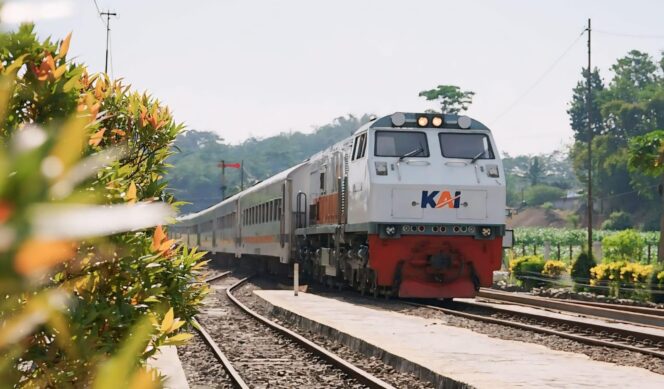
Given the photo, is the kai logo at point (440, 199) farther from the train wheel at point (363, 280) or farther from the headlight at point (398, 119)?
the train wheel at point (363, 280)

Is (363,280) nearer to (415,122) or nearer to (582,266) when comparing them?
(415,122)

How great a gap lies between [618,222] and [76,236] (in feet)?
431

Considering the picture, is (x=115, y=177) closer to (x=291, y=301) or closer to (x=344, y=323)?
(x=344, y=323)

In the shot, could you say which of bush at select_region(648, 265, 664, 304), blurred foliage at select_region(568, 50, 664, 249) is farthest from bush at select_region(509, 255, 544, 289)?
blurred foliage at select_region(568, 50, 664, 249)

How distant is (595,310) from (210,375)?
1014 cm

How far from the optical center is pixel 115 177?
Answer: 157 inches

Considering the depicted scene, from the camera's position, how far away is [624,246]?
3997 cm

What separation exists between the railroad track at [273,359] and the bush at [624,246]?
24.9 m

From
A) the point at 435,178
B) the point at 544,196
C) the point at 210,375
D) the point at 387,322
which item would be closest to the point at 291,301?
the point at 435,178

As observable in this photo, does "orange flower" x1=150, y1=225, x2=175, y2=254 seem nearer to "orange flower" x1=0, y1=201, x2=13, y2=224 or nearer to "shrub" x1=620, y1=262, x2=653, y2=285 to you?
"orange flower" x1=0, y1=201, x2=13, y2=224

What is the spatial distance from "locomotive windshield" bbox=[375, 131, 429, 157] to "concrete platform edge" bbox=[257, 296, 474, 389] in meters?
4.18

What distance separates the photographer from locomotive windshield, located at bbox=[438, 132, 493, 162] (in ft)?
69.3

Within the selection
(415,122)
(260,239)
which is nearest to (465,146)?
(415,122)

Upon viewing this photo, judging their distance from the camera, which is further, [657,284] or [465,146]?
[657,284]
